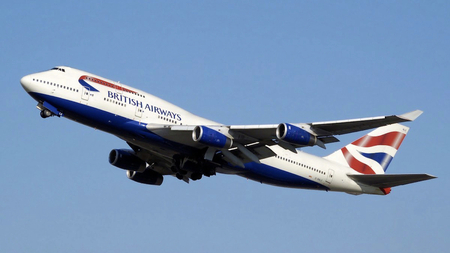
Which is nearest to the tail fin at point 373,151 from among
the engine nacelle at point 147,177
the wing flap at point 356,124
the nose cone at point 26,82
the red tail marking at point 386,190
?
the red tail marking at point 386,190

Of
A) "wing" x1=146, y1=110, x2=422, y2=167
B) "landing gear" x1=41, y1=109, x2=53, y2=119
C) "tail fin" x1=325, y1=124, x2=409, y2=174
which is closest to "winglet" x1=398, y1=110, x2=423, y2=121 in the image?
"wing" x1=146, y1=110, x2=422, y2=167

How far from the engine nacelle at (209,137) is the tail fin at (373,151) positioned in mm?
12287

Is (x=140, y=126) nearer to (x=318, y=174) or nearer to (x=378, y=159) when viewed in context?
(x=318, y=174)

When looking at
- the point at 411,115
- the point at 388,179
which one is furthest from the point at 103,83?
the point at 388,179

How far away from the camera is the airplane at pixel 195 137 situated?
37.5 meters

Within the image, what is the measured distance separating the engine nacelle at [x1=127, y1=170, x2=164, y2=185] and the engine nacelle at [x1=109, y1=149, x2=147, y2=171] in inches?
66.9

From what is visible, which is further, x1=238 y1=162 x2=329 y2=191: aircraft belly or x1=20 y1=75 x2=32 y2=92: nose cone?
x1=238 y1=162 x2=329 y2=191: aircraft belly

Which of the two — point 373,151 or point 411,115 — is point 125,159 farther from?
point 411,115

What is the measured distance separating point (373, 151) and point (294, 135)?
1481 cm

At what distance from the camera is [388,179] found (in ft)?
142

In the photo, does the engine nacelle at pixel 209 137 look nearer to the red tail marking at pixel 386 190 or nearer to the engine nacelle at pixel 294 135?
the engine nacelle at pixel 294 135

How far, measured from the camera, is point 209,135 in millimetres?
37938

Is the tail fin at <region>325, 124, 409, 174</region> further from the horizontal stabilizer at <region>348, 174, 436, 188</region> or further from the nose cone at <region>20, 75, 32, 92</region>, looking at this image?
the nose cone at <region>20, 75, 32, 92</region>

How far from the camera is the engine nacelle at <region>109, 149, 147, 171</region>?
4509 centimetres
